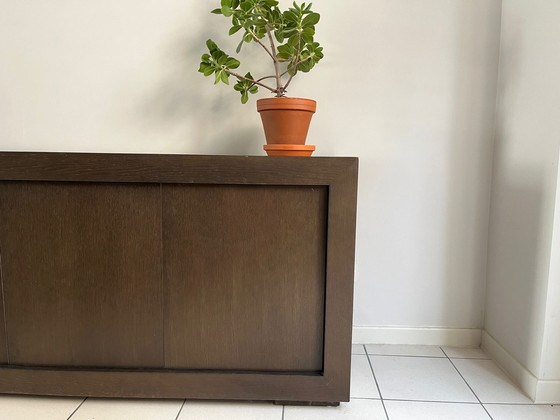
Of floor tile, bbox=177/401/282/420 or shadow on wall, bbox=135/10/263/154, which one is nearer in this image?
floor tile, bbox=177/401/282/420

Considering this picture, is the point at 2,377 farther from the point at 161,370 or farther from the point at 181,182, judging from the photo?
the point at 181,182

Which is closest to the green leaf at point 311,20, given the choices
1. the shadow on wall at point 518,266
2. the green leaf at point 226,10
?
the green leaf at point 226,10

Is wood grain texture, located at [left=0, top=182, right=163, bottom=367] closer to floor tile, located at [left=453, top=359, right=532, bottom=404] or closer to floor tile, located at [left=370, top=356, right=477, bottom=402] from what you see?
floor tile, located at [left=370, top=356, right=477, bottom=402]

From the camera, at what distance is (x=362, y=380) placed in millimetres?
1436

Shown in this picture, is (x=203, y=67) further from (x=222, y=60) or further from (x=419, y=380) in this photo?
(x=419, y=380)

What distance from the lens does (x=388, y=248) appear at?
66.1 inches

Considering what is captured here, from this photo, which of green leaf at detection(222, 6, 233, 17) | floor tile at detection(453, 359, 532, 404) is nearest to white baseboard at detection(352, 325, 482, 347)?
floor tile at detection(453, 359, 532, 404)

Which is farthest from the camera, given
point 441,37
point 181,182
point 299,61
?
point 441,37

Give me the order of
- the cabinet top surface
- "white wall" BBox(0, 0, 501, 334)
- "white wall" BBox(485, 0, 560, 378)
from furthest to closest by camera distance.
Answer: 1. "white wall" BBox(0, 0, 501, 334)
2. "white wall" BBox(485, 0, 560, 378)
3. the cabinet top surface

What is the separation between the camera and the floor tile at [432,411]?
1.22 meters

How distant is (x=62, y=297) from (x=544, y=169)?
1559 millimetres

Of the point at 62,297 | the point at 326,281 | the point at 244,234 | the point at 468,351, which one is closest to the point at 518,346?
the point at 468,351

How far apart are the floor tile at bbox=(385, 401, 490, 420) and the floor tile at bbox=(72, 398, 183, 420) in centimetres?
67

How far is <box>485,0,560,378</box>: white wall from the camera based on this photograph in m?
1.27
